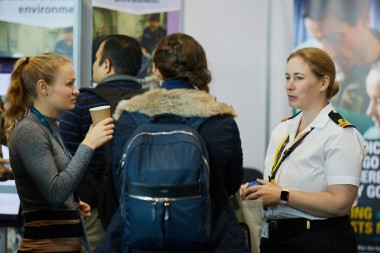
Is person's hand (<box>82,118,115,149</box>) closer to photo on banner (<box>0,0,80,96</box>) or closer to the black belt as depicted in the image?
the black belt

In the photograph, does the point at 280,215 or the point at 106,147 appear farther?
the point at 106,147

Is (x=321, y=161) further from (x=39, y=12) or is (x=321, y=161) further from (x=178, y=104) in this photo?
(x=39, y=12)

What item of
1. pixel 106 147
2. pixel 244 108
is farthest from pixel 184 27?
pixel 106 147

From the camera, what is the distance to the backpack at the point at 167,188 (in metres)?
2.00

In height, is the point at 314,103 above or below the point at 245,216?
above

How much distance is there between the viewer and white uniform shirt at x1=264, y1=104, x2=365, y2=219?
2422mm

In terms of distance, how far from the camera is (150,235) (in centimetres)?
202

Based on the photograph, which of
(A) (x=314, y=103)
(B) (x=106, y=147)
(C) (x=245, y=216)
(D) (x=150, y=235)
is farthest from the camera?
(B) (x=106, y=147)

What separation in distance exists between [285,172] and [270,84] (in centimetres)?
208

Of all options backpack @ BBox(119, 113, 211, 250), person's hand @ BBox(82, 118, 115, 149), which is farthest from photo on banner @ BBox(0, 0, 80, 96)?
backpack @ BBox(119, 113, 211, 250)

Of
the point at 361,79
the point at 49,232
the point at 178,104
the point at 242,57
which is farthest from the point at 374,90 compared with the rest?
the point at 49,232

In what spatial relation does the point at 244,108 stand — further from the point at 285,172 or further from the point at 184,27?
the point at 285,172

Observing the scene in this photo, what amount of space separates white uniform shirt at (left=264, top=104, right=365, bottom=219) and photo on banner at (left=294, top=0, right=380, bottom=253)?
6.05ft

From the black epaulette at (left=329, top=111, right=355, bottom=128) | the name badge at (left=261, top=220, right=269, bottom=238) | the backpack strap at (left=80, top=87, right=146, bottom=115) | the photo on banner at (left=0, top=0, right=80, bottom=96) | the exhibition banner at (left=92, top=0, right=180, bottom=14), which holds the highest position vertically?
the exhibition banner at (left=92, top=0, right=180, bottom=14)
